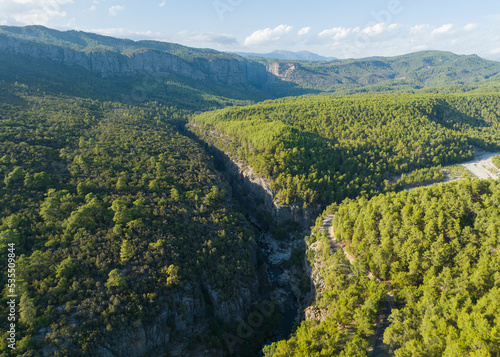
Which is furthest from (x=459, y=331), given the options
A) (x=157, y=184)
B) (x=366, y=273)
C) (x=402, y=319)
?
(x=157, y=184)

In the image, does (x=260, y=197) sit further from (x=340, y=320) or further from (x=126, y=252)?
(x=340, y=320)

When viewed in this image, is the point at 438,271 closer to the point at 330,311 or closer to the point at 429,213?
the point at 429,213

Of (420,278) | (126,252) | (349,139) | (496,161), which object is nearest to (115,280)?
(126,252)

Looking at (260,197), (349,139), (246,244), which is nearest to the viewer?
(246,244)

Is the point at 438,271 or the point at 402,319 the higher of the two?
the point at 438,271

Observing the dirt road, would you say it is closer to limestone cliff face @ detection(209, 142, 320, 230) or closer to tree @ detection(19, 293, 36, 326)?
limestone cliff face @ detection(209, 142, 320, 230)

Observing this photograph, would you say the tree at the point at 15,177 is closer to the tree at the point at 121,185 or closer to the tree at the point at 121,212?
the tree at the point at 121,185

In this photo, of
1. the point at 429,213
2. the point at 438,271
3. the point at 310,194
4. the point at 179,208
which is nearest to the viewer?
the point at 438,271
